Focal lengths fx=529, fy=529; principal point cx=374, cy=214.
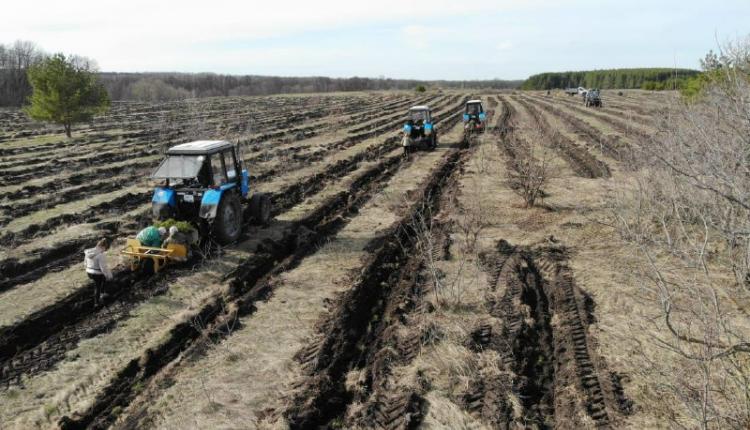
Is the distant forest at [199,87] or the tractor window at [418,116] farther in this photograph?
the distant forest at [199,87]

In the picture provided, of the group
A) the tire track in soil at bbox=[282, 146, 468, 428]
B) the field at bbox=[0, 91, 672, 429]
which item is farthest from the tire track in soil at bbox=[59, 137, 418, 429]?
the tire track in soil at bbox=[282, 146, 468, 428]

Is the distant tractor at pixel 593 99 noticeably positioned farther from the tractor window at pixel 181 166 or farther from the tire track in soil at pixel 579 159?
the tractor window at pixel 181 166

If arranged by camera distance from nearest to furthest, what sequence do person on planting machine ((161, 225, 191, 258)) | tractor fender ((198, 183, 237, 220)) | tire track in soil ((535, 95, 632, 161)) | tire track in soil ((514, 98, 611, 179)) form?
person on planting machine ((161, 225, 191, 258)) < tractor fender ((198, 183, 237, 220)) < tire track in soil ((514, 98, 611, 179)) < tire track in soil ((535, 95, 632, 161))

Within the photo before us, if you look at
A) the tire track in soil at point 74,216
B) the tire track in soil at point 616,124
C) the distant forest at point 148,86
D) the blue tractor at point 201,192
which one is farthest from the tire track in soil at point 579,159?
the distant forest at point 148,86

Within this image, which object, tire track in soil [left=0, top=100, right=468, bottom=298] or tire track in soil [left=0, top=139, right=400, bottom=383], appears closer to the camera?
tire track in soil [left=0, top=139, right=400, bottom=383]

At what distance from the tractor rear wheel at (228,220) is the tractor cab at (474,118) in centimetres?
1882

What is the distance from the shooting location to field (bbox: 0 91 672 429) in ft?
18.1

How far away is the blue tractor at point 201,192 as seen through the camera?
31.5ft

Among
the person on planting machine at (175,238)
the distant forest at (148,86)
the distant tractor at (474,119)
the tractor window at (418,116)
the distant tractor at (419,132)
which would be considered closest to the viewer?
the person on planting machine at (175,238)

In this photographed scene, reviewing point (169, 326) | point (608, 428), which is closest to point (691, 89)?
point (608, 428)

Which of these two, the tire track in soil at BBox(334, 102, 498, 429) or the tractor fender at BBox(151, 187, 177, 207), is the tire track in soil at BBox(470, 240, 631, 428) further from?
the tractor fender at BBox(151, 187, 177, 207)

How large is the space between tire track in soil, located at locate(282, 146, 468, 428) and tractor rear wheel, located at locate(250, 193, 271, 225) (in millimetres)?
2582

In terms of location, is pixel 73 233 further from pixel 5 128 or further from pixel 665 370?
pixel 5 128

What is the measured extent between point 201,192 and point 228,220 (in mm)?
729
